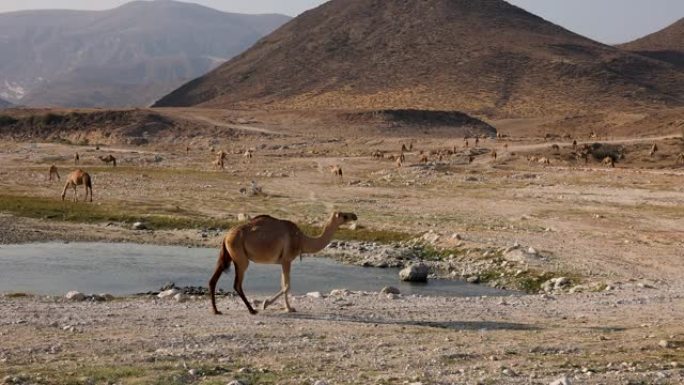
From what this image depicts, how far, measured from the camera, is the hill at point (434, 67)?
138625 mm

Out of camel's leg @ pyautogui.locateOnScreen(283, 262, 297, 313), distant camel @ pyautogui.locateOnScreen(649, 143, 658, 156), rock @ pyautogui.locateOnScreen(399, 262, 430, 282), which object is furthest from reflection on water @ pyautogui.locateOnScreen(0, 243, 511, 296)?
distant camel @ pyautogui.locateOnScreen(649, 143, 658, 156)

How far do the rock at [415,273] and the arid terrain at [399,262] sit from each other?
1.25m

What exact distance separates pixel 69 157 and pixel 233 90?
329 feet

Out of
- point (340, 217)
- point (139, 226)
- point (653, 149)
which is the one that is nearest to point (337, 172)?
point (139, 226)

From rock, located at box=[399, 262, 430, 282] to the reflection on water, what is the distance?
25 centimetres

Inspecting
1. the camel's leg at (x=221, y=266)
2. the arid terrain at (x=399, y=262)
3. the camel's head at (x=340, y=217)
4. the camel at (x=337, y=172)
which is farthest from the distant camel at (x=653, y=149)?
the camel's leg at (x=221, y=266)

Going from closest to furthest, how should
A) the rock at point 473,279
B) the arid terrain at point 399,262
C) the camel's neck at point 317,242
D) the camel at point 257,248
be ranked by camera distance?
1. the arid terrain at point 399,262
2. the camel at point 257,248
3. the camel's neck at point 317,242
4. the rock at point 473,279

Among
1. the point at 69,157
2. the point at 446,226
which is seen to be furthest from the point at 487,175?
the point at 69,157

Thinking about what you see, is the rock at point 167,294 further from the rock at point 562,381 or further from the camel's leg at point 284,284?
the rock at point 562,381

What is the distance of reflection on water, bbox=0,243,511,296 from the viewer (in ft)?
75.4

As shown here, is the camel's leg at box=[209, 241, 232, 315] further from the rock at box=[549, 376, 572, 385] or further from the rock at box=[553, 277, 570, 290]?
the rock at box=[553, 277, 570, 290]

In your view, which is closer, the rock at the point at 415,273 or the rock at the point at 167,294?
the rock at the point at 167,294

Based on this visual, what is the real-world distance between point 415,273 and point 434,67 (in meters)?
130

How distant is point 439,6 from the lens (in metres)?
179
